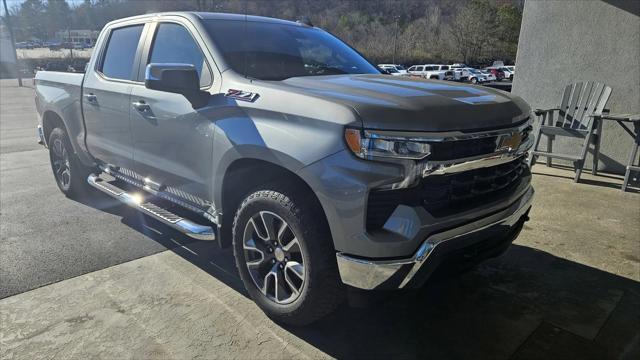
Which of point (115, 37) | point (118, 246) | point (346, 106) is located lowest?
point (118, 246)

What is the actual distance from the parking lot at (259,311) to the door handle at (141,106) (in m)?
1.23

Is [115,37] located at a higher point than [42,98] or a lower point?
higher

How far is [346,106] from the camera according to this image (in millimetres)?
2264

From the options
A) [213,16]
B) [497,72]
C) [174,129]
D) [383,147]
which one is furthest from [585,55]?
[497,72]

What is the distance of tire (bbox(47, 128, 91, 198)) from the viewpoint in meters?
5.08

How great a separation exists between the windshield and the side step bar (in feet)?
3.71

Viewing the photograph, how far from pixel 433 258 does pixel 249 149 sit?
1.22 m

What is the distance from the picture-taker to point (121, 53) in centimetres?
423

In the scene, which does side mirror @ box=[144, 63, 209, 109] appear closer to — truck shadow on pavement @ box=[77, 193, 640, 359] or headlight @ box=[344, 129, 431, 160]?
headlight @ box=[344, 129, 431, 160]

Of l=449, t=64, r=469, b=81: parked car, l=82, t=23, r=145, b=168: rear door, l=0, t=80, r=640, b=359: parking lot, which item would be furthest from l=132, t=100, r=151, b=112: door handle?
l=449, t=64, r=469, b=81: parked car

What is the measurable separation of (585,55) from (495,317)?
5.44 metres

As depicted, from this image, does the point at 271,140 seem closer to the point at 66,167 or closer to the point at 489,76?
the point at 66,167

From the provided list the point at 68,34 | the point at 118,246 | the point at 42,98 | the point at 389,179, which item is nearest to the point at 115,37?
the point at 42,98

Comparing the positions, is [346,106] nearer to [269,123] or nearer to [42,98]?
[269,123]
